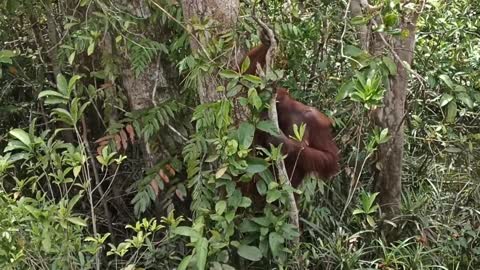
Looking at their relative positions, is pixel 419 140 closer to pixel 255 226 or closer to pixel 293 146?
pixel 293 146

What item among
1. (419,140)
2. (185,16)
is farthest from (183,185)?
(419,140)

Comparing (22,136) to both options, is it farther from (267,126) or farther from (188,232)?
(267,126)

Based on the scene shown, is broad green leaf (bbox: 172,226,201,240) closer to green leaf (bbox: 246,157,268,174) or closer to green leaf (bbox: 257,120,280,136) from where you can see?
green leaf (bbox: 246,157,268,174)

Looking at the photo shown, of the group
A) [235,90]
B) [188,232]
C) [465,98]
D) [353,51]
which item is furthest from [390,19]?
[188,232]

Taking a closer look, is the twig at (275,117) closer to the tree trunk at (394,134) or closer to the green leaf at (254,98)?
the green leaf at (254,98)

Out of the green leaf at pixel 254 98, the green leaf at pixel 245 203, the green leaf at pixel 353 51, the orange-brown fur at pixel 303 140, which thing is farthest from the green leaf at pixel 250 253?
the green leaf at pixel 353 51

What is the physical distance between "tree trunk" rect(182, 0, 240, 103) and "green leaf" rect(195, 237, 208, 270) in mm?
556

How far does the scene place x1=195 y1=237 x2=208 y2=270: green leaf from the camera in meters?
2.24

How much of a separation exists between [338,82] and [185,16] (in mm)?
1236

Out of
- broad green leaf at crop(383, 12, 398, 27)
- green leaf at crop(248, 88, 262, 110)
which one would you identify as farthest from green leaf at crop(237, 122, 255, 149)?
broad green leaf at crop(383, 12, 398, 27)

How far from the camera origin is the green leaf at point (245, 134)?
7.57 feet

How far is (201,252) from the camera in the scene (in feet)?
7.42

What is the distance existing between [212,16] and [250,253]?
91 centimetres

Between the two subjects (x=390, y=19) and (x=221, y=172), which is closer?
(x=221, y=172)
